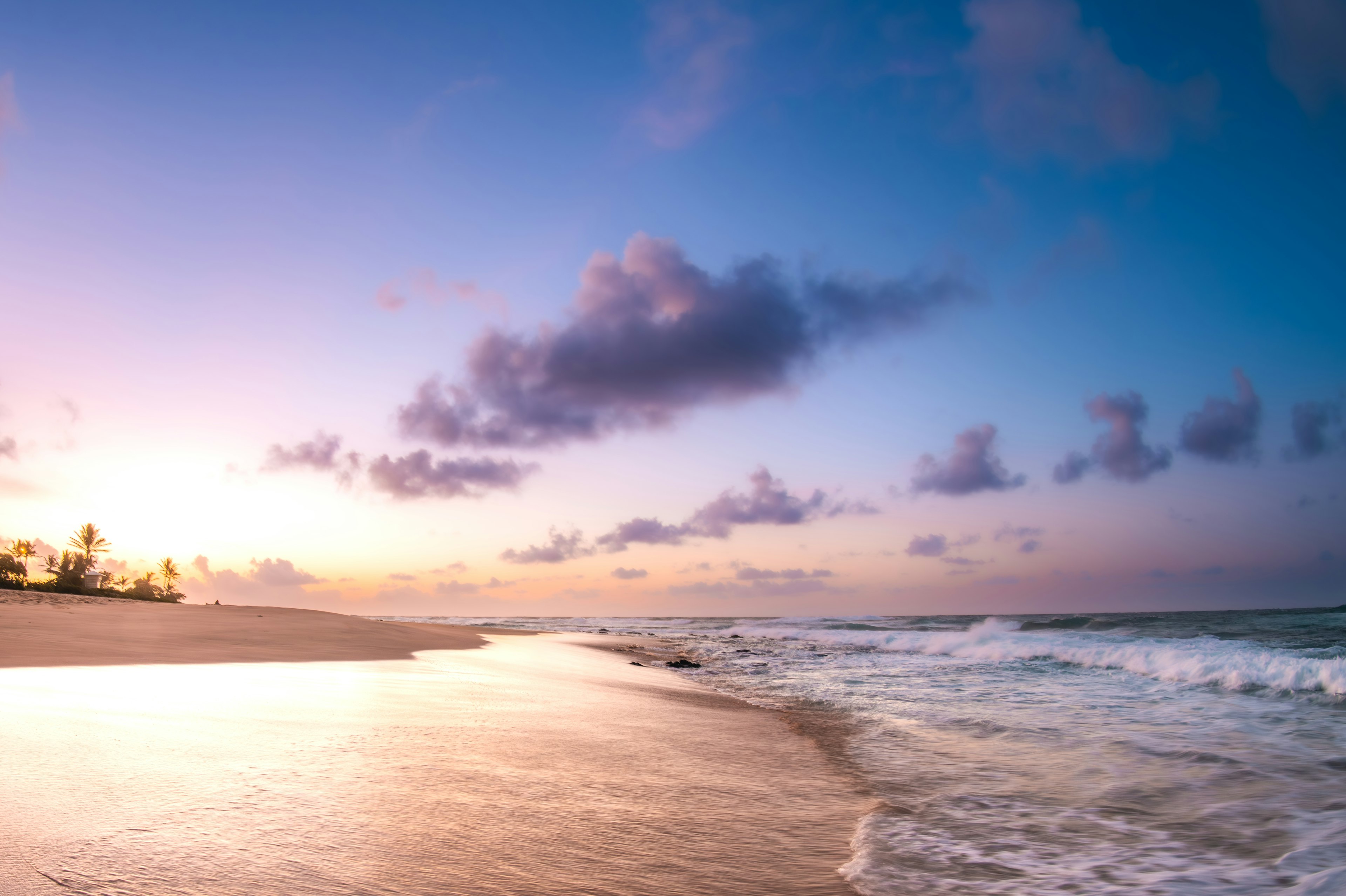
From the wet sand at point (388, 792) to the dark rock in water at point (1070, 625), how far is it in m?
38.2

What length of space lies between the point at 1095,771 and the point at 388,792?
20.3 ft

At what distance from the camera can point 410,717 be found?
6.96 m

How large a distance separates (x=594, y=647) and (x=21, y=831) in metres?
25.5

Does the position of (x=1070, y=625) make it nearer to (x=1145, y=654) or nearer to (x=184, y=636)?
(x=1145, y=654)

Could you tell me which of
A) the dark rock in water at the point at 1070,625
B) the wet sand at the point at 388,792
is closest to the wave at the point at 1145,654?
the dark rock in water at the point at 1070,625

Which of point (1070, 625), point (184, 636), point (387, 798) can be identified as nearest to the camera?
point (387, 798)

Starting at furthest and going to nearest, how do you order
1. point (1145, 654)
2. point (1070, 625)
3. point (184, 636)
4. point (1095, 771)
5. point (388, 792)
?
point (1070, 625) → point (1145, 654) → point (184, 636) → point (1095, 771) → point (388, 792)

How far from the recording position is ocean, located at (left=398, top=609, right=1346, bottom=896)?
405 centimetres

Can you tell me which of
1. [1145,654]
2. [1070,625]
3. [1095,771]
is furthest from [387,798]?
[1070,625]

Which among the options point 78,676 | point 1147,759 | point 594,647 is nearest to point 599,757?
point 1147,759

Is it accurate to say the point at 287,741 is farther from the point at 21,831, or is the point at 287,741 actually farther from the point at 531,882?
the point at 531,882

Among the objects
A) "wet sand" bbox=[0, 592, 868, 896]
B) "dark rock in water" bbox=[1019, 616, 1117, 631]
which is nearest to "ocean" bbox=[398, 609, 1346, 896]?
"wet sand" bbox=[0, 592, 868, 896]

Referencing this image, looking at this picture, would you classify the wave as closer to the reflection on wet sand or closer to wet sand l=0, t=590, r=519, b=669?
the reflection on wet sand

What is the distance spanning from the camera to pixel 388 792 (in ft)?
14.2
